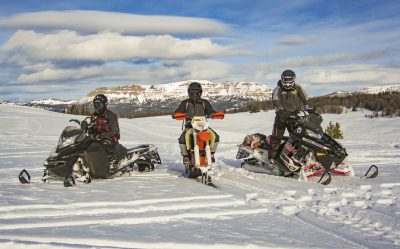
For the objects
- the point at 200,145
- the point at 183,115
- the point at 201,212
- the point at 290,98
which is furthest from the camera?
the point at 290,98

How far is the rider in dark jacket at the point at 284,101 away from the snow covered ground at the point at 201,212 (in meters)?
0.84

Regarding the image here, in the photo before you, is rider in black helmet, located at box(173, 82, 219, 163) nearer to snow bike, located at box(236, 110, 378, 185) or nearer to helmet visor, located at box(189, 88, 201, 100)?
helmet visor, located at box(189, 88, 201, 100)

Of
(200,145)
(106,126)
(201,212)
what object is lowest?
(201,212)

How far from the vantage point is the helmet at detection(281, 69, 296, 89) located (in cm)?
880

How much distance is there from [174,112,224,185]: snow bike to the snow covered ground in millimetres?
284

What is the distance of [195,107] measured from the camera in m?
8.62

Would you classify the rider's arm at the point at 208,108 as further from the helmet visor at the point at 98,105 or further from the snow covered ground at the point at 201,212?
the helmet visor at the point at 98,105

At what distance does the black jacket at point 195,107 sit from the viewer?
8605mm

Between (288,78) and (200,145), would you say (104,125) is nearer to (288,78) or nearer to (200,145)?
(200,145)

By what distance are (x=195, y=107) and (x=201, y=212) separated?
3.65 meters

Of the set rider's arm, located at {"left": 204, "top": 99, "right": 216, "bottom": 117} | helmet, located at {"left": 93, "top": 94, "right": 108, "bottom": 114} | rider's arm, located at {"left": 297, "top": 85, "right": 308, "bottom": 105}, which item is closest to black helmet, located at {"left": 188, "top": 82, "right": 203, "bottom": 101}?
rider's arm, located at {"left": 204, "top": 99, "right": 216, "bottom": 117}

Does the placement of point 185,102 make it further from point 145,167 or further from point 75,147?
point 75,147

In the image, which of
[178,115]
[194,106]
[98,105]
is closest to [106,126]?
[98,105]

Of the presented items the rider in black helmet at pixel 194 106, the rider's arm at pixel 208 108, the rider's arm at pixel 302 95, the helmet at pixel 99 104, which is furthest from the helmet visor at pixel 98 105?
the rider's arm at pixel 302 95
